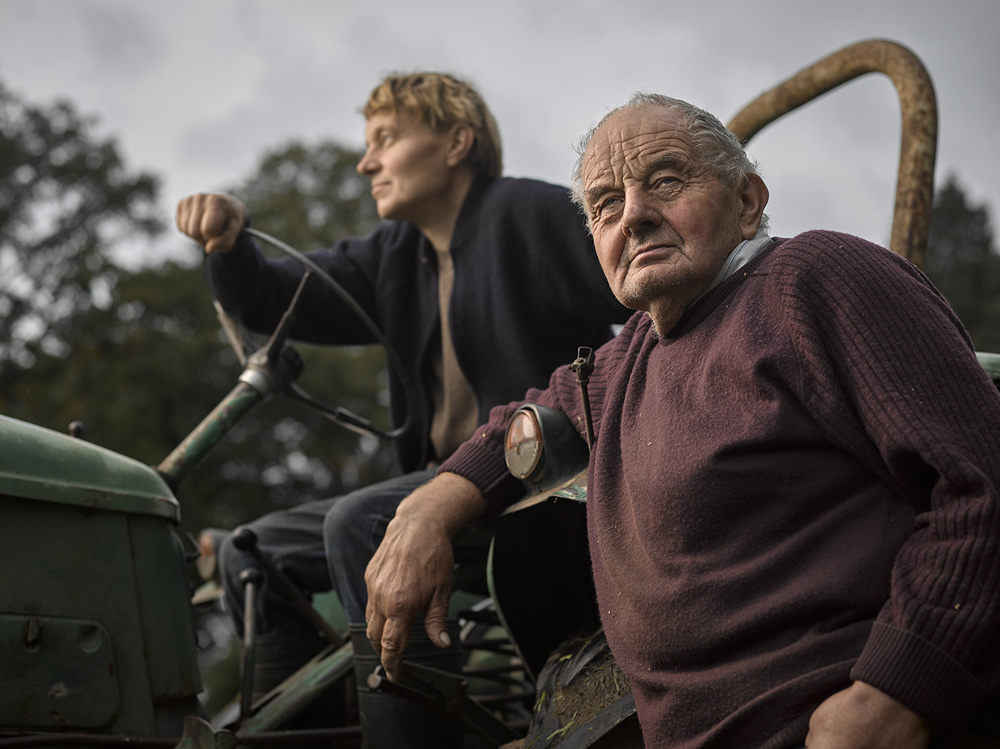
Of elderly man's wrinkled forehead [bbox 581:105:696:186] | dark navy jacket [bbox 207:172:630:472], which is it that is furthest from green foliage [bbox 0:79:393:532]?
elderly man's wrinkled forehead [bbox 581:105:696:186]

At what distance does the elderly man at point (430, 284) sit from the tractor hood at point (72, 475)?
556 millimetres

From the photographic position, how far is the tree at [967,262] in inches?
894

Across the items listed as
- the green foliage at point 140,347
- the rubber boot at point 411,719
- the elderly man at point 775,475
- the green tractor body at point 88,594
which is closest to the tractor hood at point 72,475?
the green tractor body at point 88,594

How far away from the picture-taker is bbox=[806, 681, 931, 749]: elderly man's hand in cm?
109

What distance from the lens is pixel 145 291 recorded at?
1617cm

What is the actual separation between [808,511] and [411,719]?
1.15 metres

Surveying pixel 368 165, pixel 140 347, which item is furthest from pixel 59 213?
pixel 368 165

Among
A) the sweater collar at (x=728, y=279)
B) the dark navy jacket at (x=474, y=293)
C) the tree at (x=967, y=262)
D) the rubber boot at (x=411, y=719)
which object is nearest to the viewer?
the sweater collar at (x=728, y=279)

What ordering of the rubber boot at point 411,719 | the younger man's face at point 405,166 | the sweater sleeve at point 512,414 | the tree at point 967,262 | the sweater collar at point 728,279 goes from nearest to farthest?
the sweater collar at point 728,279 → the sweater sleeve at point 512,414 → the rubber boot at point 411,719 → the younger man's face at point 405,166 → the tree at point 967,262

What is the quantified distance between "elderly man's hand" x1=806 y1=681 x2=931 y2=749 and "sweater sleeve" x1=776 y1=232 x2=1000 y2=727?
2cm

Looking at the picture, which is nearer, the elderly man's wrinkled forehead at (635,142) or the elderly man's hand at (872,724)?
the elderly man's hand at (872,724)

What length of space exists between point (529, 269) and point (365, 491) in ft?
2.68

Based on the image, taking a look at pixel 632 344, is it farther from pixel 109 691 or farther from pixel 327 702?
pixel 327 702

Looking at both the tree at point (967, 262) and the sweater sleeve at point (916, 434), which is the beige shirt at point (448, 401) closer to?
the sweater sleeve at point (916, 434)
